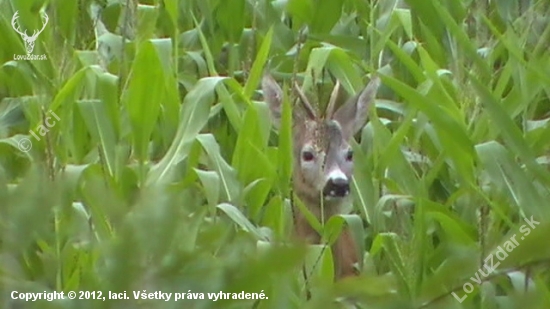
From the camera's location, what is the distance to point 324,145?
4.32 metres

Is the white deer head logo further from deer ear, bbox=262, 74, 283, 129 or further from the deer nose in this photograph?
the deer nose

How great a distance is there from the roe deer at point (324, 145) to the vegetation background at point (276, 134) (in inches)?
3.1

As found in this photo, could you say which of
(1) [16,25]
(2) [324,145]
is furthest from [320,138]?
(1) [16,25]

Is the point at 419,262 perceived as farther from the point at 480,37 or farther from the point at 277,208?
the point at 480,37

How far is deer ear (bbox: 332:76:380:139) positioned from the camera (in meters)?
4.24

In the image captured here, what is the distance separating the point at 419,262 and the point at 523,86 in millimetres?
1203

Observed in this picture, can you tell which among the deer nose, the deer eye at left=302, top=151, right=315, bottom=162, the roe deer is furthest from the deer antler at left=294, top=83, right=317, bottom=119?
the deer nose

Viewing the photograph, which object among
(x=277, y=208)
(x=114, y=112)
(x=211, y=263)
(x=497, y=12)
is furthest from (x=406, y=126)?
(x=211, y=263)

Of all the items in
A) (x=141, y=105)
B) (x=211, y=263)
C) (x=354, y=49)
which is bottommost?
(x=354, y=49)

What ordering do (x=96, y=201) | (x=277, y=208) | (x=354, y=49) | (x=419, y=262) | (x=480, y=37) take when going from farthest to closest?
(x=354, y=49) < (x=480, y=37) < (x=277, y=208) < (x=419, y=262) < (x=96, y=201)

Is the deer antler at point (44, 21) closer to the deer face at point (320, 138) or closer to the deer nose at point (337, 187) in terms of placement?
the deer face at point (320, 138)

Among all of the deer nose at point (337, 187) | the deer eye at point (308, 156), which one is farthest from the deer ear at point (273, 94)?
the deer nose at point (337, 187)

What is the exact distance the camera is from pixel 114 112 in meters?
3.74

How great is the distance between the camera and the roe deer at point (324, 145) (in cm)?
410
